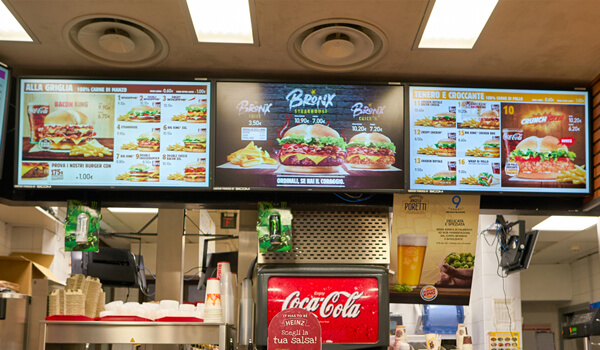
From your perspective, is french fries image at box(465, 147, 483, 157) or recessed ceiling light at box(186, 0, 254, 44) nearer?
recessed ceiling light at box(186, 0, 254, 44)

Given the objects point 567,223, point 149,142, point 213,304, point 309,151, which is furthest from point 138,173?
point 567,223

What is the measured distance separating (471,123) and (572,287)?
37.4 ft

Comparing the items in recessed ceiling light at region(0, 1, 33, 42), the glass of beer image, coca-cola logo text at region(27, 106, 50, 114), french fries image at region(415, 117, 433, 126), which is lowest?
the glass of beer image

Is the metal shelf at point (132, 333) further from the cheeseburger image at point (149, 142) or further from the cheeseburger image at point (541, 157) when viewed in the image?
the cheeseburger image at point (541, 157)

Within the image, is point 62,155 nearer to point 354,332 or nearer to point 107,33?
point 107,33

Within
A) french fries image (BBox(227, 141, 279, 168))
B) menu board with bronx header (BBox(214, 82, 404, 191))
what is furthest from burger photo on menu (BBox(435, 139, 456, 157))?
french fries image (BBox(227, 141, 279, 168))

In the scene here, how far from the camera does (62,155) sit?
4.12 meters

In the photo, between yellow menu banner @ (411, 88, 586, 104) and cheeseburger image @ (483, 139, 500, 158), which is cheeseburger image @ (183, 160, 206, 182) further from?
cheeseburger image @ (483, 139, 500, 158)

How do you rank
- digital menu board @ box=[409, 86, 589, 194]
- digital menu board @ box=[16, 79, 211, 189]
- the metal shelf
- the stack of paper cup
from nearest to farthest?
the metal shelf < the stack of paper cup < digital menu board @ box=[16, 79, 211, 189] < digital menu board @ box=[409, 86, 589, 194]

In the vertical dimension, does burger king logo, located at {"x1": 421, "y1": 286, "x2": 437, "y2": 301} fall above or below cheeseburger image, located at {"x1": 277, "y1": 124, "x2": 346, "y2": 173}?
below

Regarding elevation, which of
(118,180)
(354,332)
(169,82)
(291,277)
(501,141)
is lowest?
(354,332)

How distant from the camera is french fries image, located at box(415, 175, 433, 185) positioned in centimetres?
418

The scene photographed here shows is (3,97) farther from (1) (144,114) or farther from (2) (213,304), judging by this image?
(2) (213,304)

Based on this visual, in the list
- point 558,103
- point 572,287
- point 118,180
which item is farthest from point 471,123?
point 572,287
